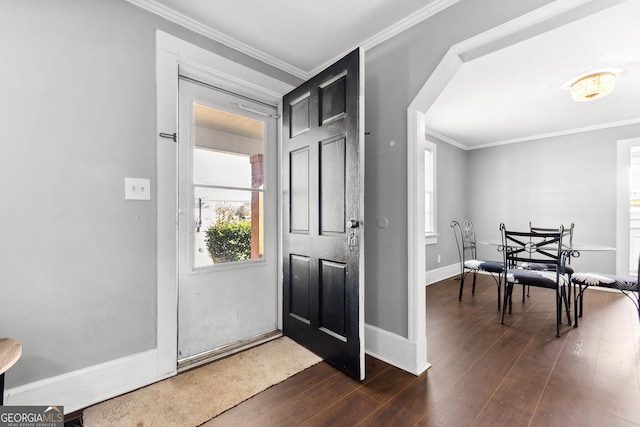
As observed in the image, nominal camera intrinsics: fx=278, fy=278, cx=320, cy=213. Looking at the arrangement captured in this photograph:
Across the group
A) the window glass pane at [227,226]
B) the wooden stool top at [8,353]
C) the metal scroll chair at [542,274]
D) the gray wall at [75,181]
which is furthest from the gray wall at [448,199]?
the wooden stool top at [8,353]

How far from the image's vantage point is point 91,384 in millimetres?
1630

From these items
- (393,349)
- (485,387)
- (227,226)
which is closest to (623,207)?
(485,387)

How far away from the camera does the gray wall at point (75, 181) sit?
4.79 ft

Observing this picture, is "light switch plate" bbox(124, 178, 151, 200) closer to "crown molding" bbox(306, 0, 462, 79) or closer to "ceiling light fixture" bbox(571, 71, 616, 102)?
"crown molding" bbox(306, 0, 462, 79)

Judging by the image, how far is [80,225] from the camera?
1.62 m

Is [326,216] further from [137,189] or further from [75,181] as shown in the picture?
[75,181]

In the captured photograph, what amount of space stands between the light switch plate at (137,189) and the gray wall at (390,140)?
160cm

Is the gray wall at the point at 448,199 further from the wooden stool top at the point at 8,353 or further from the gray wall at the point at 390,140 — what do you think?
the wooden stool top at the point at 8,353

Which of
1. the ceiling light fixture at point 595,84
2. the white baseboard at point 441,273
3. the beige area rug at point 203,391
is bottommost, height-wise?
the beige area rug at point 203,391

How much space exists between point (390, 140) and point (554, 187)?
14.1 feet

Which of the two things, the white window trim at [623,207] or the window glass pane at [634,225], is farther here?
the window glass pane at [634,225]

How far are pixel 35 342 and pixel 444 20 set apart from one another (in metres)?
3.10

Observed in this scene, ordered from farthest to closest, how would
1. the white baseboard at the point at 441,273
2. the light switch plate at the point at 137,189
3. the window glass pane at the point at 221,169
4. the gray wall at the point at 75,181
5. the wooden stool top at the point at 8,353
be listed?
1. the white baseboard at the point at 441,273
2. the window glass pane at the point at 221,169
3. the light switch plate at the point at 137,189
4. the gray wall at the point at 75,181
5. the wooden stool top at the point at 8,353

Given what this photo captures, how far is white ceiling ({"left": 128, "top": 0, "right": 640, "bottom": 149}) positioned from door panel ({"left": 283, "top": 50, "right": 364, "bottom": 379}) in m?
0.37
